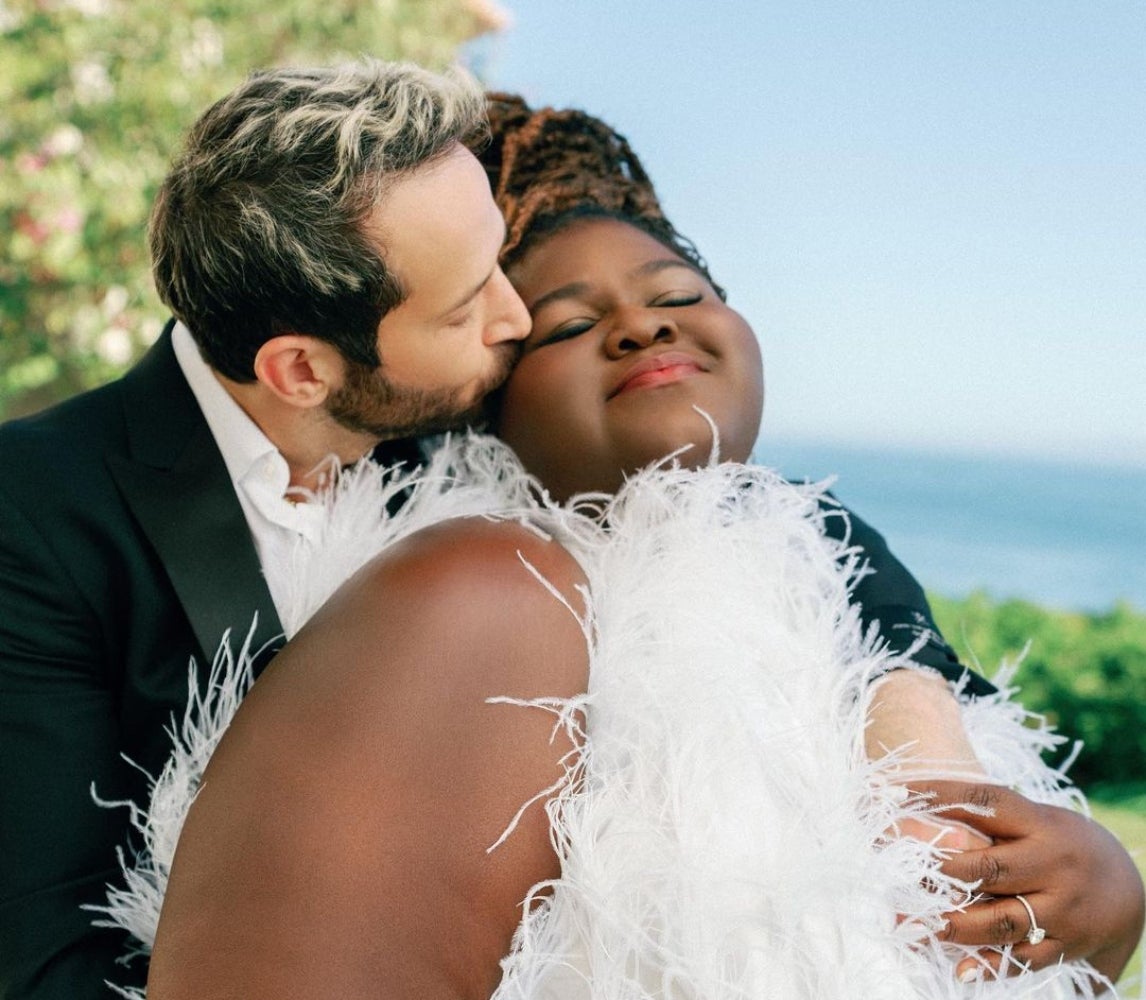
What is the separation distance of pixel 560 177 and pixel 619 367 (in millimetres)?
551

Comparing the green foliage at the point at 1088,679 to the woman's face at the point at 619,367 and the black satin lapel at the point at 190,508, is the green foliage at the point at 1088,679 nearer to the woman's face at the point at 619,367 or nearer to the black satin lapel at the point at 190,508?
the woman's face at the point at 619,367

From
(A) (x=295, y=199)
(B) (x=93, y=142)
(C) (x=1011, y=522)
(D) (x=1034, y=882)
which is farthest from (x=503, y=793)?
(C) (x=1011, y=522)

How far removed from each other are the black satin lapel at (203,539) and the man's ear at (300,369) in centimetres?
17

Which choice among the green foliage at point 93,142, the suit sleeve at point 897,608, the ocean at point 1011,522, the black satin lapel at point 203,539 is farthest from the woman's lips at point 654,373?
the ocean at point 1011,522

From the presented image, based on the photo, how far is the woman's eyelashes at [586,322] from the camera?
1940 mm

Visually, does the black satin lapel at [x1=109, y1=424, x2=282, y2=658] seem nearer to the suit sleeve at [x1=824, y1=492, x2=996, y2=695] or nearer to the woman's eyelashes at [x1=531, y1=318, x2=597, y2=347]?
the woman's eyelashes at [x1=531, y1=318, x2=597, y2=347]

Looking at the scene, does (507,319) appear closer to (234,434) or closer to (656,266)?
(656,266)

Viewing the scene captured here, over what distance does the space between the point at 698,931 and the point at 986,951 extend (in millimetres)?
461

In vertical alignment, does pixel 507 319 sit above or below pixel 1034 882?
above

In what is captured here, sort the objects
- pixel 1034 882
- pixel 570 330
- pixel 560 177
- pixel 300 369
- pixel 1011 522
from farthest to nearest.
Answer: pixel 1011 522
pixel 560 177
pixel 300 369
pixel 570 330
pixel 1034 882

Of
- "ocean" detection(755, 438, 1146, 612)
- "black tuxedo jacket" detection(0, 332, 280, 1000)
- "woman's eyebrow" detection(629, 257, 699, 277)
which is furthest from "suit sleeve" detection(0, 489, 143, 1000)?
"ocean" detection(755, 438, 1146, 612)

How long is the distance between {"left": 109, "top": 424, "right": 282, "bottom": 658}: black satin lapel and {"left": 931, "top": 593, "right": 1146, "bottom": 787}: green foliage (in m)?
3.54

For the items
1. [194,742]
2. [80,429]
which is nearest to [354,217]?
[80,429]

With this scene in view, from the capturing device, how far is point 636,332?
188 cm
